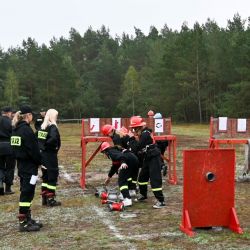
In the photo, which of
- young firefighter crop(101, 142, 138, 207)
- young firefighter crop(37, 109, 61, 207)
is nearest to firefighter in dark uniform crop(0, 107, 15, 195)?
young firefighter crop(37, 109, 61, 207)

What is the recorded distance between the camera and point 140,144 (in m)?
9.27

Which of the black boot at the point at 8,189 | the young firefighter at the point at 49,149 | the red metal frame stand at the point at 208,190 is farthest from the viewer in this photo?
the black boot at the point at 8,189

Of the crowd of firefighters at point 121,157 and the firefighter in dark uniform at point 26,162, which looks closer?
the firefighter in dark uniform at point 26,162

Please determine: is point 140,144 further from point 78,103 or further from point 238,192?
point 78,103

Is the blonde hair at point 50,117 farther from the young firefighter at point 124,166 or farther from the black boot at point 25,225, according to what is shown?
Answer: the black boot at point 25,225

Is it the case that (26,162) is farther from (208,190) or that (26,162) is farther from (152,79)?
(152,79)

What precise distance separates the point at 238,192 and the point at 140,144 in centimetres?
312

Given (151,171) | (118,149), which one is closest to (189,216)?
(151,171)

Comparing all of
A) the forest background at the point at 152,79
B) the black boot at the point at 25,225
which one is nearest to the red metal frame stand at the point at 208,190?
Answer: the black boot at the point at 25,225

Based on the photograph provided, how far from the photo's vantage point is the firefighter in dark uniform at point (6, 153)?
11.0 metres

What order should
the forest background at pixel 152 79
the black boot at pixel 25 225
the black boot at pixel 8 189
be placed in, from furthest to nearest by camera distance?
the forest background at pixel 152 79
the black boot at pixel 8 189
the black boot at pixel 25 225

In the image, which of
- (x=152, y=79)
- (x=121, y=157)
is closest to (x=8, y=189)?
(x=121, y=157)

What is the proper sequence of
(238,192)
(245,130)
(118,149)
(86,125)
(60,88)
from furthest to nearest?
(60,88), (245,130), (86,125), (238,192), (118,149)

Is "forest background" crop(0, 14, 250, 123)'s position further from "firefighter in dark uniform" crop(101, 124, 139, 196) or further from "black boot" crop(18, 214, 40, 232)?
"black boot" crop(18, 214, 40, 232)
